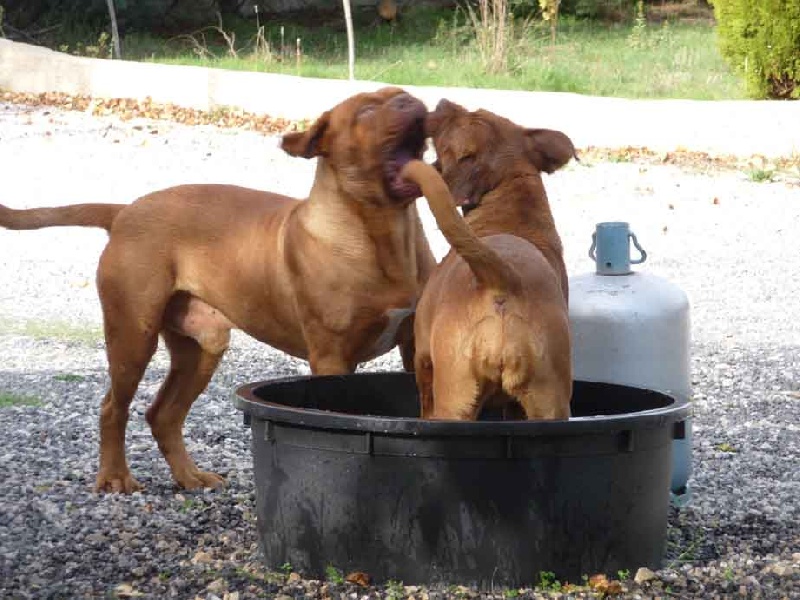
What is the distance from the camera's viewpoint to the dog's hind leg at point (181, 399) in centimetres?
570

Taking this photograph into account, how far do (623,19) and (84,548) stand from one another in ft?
74.5

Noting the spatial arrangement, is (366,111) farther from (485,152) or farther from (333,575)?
(333,575)

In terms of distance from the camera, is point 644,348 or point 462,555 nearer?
point 462,555

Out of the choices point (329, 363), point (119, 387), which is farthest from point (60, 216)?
point (329, 363)

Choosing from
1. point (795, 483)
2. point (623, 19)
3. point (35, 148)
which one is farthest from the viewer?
point (623, 19)

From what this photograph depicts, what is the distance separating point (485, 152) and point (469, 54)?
54.7ft

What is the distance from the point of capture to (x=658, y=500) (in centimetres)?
426

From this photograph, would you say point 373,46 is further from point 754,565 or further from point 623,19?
point 754,565

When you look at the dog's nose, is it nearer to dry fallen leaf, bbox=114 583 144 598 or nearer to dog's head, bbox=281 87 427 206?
dog's head, bbox=281 87 427 206

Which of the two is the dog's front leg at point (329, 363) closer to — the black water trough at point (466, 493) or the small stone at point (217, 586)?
the black water trough at point (466, 493)

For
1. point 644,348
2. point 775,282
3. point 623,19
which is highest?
point 623,19

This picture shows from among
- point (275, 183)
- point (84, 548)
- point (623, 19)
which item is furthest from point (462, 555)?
point (623, 19)

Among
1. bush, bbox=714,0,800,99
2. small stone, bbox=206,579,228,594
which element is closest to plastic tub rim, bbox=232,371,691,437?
small stone, bbox=206,579,228,594

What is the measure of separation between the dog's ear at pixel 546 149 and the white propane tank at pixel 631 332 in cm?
74
